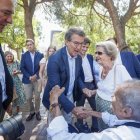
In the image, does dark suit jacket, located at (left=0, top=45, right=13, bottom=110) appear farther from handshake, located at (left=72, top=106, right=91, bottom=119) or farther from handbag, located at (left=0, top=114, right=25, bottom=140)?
handshake, located at (left=72, top=106, right=91, bottom=119)

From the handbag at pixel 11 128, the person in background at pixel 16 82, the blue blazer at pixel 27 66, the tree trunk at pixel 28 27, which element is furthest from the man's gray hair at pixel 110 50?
the tree trunk at pixel 28 27

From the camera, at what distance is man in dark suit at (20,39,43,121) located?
29.0 feet

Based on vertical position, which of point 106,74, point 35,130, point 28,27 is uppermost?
point 28,27

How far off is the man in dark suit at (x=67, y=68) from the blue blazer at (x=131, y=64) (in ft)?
1.92

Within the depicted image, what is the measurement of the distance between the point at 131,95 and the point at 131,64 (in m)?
2.32

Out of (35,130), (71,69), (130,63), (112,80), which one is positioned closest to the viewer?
(112,80)

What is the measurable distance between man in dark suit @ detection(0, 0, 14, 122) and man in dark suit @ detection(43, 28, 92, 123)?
4.80ft

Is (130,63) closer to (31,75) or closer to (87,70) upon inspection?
(87,70)

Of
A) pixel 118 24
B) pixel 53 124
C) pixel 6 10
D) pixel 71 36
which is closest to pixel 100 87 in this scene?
pixel 71 36

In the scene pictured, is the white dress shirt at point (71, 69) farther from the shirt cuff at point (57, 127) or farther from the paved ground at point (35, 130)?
the paved ground at point (35, 130)

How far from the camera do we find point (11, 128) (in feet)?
7.82

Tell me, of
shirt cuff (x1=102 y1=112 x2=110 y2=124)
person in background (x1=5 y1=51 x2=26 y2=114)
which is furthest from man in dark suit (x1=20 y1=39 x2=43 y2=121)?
shirt cuff (x1=102 y1=112 x2=110 y2=124)

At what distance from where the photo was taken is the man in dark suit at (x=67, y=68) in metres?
4.54

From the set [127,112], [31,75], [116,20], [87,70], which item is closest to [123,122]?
[127,112]
